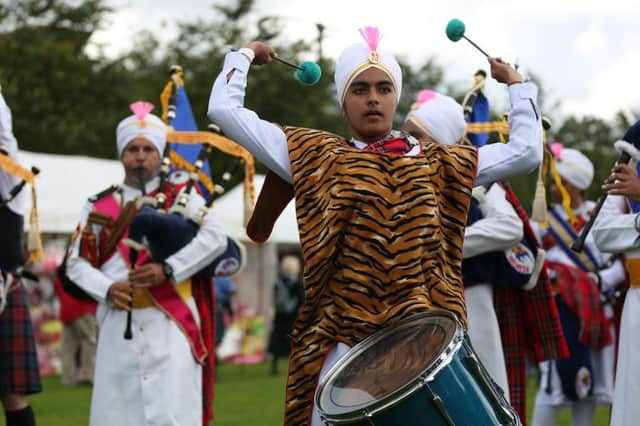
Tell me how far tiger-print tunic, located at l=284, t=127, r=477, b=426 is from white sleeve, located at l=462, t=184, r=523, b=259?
2.20 m

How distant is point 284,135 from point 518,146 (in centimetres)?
82

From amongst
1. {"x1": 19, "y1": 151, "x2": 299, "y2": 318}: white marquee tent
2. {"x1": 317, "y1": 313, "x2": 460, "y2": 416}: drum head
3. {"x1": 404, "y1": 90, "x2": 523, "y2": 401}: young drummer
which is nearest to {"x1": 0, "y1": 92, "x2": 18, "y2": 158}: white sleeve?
{"x1": 404, "y1": 90, "x2": 523, "y2": 401}: young drummer

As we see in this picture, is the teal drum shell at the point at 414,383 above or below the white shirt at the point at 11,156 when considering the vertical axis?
above

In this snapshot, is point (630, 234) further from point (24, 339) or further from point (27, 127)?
point (27, 127)

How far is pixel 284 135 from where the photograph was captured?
13.7 ft

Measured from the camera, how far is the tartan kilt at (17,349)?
283 inches

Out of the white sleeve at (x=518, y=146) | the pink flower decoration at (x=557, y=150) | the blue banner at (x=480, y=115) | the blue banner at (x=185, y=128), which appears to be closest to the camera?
the white sleeve at (x=518, y=146)

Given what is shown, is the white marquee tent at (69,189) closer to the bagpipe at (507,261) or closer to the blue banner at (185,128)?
the blue banner at (185,128)

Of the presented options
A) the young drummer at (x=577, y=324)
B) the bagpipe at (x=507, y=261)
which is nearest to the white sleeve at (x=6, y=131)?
the bagpipe at (x=507, y=261)

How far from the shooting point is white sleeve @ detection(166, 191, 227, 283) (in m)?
6.77

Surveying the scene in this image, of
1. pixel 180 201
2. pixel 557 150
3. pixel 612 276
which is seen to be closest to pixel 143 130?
pixel 180 201

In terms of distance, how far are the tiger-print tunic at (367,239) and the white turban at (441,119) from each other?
2.50 meters

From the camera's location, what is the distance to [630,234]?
5.64 m

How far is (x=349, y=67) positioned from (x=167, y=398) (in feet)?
9.80
